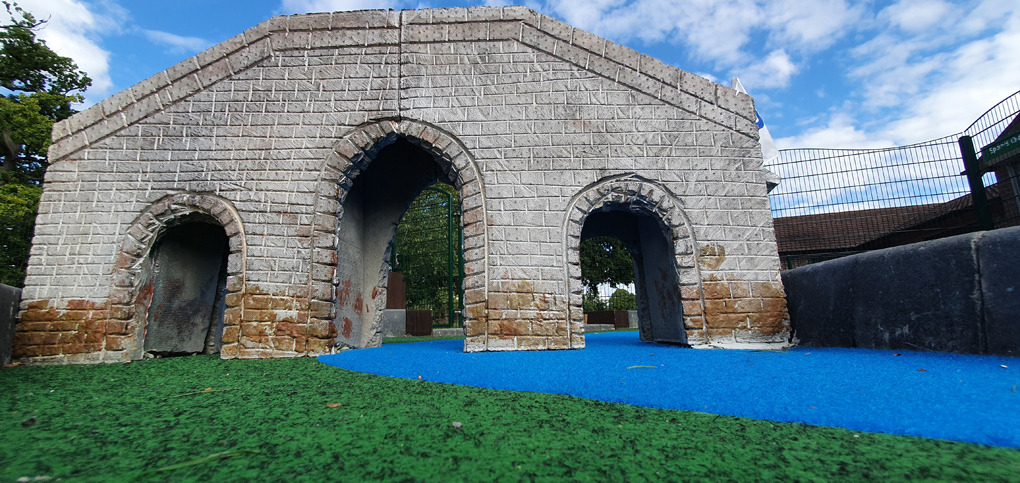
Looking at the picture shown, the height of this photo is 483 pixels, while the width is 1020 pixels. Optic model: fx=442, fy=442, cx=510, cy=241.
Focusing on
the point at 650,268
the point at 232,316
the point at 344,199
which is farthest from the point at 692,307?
the point at 232,316

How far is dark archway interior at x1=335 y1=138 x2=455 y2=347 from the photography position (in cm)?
743

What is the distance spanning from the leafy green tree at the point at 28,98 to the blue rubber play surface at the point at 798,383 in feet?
49.6

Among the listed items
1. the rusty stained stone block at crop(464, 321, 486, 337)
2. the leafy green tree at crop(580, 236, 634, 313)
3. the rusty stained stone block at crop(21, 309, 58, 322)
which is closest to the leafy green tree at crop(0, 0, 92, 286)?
the rusty stained stone block at crop(21, 309, 58, 322)

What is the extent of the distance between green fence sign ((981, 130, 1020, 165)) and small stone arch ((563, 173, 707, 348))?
12.2 ft

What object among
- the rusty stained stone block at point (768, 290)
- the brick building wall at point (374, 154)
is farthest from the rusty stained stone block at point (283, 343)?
the rusty stained stone block at point (768, 290)

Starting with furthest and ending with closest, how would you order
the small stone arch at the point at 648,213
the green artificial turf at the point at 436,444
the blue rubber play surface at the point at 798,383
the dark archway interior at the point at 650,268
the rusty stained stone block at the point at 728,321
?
the dark archway interior at the point at 650,268 < the small stone arch at the point at 648,213 < the rusty stained stone block at the point at 728,321 < the blue rubber play surface at the point at 798,383 < the green artificial turf at the point at 436,444

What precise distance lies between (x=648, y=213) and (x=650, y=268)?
1.77 meters

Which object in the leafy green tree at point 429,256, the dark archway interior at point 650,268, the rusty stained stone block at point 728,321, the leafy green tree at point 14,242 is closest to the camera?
the rusty stained stone block at point 728,321

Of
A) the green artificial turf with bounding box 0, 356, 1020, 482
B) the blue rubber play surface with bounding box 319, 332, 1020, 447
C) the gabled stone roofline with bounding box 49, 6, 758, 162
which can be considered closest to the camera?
the green artificial turf with bounding box 0, 356, 1020, 482

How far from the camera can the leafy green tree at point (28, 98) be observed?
502 inches

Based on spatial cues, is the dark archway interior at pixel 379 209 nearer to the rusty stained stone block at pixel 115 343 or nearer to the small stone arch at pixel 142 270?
the small stone arch at pixel 142 270

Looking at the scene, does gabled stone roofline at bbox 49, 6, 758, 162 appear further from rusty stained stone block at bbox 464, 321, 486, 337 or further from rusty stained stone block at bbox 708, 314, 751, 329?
rusty stained stone block at bbox 464, 321, 486, 337

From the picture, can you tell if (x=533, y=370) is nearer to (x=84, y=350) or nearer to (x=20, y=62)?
(x=84, y=350)

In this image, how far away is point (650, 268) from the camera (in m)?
7.64
